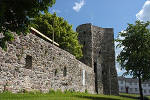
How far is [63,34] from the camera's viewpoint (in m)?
30.2

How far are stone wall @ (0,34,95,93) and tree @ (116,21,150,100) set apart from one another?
216 inches

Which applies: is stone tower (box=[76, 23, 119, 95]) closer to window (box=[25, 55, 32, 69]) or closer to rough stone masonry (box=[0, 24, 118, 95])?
rough stone masonry (box=[0, 24, 118, 95])

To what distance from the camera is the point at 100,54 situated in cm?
4162

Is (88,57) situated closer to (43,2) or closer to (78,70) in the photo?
(78,70)

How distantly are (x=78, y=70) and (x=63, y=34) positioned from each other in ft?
29.6

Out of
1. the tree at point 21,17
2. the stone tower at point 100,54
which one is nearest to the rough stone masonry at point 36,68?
the tree at point 21,17

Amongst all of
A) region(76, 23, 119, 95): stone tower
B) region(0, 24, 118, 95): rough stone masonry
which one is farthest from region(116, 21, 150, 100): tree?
region(76, 23, 119, 95): stone tower

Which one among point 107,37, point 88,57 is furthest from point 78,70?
point 107,37

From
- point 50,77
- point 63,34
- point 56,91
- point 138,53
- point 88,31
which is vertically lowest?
point 56,91

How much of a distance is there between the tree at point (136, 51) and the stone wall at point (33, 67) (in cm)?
550

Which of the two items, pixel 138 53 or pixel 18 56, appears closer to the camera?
pixel 18 56

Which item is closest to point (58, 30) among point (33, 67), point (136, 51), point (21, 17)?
point (136, 51)

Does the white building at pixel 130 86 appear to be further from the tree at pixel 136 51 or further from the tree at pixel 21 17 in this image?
the tree at pixel 21 17

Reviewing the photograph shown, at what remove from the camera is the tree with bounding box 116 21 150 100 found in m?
18.2
